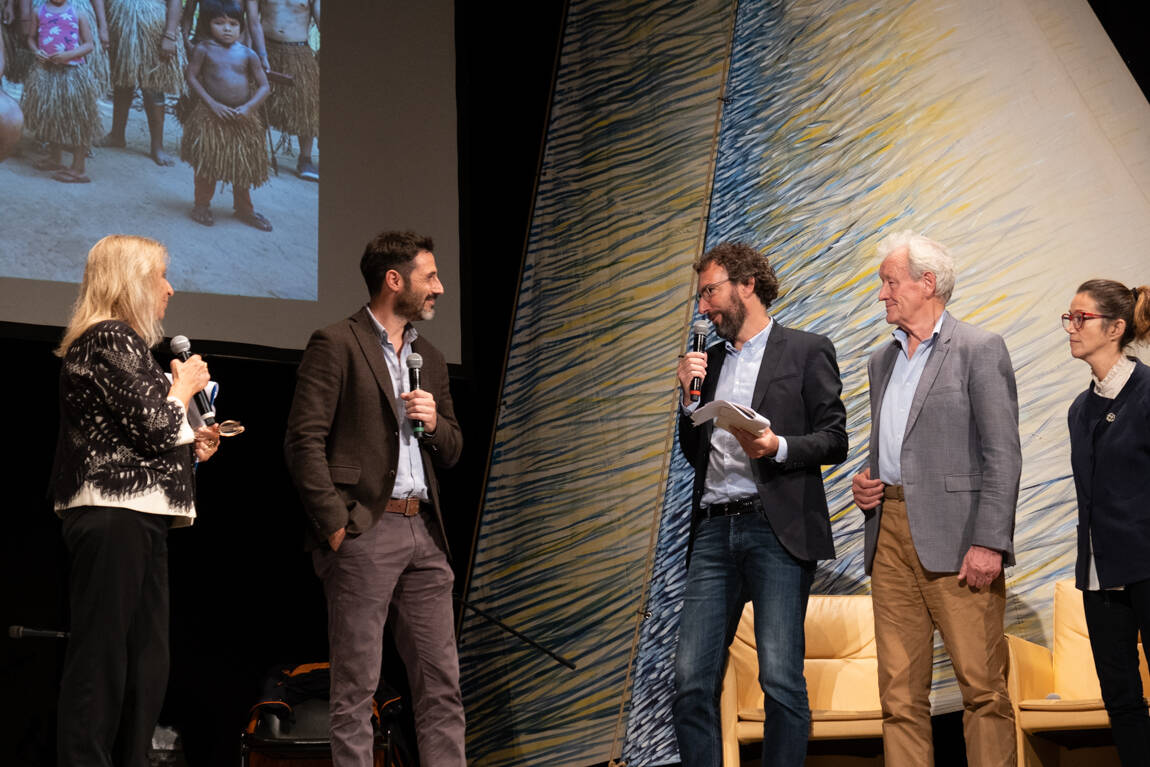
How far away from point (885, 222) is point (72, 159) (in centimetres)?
270

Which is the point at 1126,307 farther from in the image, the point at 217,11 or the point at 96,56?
the point at 96,56

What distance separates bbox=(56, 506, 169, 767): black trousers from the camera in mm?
2336

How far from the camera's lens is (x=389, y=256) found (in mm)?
2998

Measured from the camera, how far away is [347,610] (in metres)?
2.72

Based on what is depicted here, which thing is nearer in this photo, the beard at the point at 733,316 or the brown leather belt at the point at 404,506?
the brown leather belt at the point at 404,506

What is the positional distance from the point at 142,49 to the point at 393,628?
2156mm

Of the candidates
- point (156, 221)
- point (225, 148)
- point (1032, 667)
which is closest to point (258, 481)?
point (156, 221)

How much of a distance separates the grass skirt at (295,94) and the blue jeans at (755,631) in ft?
7.32

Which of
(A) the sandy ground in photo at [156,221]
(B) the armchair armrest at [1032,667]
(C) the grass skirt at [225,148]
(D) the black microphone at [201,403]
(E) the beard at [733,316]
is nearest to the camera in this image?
(D) the black microphone at [201,403]

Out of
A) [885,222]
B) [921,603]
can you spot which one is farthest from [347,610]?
[885,222]

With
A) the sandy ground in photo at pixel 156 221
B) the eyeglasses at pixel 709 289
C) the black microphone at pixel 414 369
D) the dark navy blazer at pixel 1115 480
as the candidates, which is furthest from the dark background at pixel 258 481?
the eyeglasses at pixel 709 289

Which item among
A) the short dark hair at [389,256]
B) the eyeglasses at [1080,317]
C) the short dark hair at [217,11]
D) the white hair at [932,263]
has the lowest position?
the eyeglasses at [1080,317]

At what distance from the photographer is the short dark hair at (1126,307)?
2934 mm

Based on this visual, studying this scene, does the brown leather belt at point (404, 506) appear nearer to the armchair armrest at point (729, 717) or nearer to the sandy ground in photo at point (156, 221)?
A: the armchair armrest at point (729, 717)
